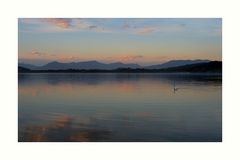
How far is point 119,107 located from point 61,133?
42.4 inches

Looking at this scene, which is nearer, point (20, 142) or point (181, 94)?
point (20, 142)

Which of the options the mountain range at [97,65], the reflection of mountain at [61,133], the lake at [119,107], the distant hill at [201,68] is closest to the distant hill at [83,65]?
the mountain range at [97,65]

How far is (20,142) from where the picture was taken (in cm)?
752

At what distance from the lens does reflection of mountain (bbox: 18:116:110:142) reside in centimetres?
767

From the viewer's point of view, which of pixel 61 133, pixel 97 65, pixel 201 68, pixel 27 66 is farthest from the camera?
pixel 97 65

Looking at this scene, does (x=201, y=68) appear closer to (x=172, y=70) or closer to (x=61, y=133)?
(x=172, y=70)

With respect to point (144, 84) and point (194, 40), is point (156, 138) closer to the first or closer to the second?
point (144, 84)

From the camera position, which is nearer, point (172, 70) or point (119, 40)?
point (119, 40)

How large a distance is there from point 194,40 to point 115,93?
160 cm

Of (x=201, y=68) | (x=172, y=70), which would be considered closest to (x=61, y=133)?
(x=172, y=70)

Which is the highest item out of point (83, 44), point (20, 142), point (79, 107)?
point (83, 44)

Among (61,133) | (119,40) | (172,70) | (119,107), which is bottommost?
(61,133)

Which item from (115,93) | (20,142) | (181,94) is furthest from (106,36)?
(20,142)

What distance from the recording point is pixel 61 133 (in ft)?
25.5
